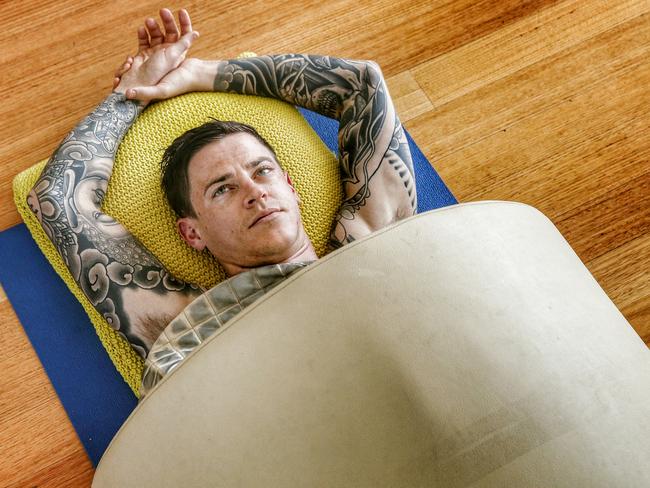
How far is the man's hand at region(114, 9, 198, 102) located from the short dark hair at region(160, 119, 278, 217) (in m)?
0.19

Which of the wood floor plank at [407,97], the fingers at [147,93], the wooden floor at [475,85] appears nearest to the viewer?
the fingers at [147,93]

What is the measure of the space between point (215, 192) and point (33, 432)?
1.89 feet

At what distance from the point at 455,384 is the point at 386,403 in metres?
0.07

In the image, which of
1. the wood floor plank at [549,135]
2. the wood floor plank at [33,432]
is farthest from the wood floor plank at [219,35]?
the wood floor plank at [33,432]

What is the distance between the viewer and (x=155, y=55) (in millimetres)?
1318

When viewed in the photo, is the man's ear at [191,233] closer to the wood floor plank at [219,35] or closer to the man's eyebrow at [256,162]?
the man's eyebrow at [256,162]

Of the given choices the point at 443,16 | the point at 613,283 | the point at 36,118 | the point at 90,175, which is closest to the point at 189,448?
the point at 90,175

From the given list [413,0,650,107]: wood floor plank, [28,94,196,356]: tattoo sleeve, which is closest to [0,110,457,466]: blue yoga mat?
[28,94,196,356]: tattoo sleeve

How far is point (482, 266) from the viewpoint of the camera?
2.33 feet

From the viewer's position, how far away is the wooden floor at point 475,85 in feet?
4.55

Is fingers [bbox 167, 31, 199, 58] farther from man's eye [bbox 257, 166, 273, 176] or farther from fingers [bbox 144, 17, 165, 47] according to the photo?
man's eye [bbox 257, 166, 273, 176]

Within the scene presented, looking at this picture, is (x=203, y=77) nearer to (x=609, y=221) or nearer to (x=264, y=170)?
(x=264, y=170)

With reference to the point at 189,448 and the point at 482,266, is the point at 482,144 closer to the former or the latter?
the point at 482,266

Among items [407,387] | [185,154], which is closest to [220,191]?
[185,154]
